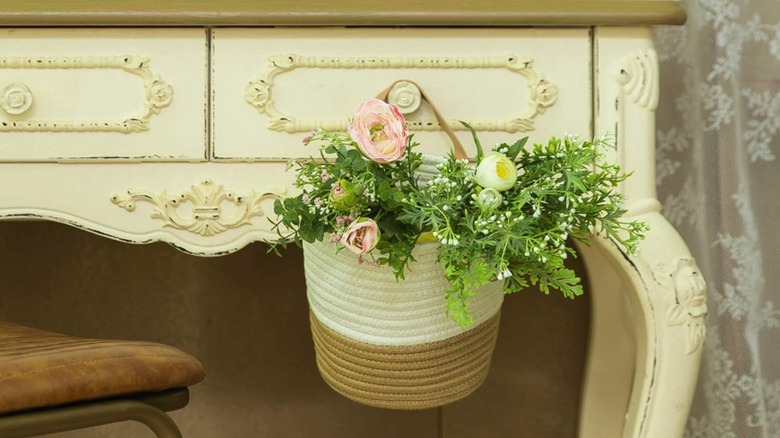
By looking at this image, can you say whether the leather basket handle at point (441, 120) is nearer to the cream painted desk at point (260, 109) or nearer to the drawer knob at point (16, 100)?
the cream painted desk at point (260, 109)

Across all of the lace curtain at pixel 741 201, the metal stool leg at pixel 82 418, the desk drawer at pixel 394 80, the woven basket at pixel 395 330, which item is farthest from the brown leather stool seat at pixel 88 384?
the lace curtain at pixel 741 201

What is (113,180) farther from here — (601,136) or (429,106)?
(601,136)

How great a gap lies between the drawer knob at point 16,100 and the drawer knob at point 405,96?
0.40 m

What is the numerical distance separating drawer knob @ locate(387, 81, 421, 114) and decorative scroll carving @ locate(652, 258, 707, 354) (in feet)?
1.05

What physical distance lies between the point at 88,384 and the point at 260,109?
1.15 ft

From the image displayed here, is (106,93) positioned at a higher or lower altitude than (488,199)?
higher

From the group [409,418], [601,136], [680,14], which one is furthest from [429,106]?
[409,418]

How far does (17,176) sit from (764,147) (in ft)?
2.93

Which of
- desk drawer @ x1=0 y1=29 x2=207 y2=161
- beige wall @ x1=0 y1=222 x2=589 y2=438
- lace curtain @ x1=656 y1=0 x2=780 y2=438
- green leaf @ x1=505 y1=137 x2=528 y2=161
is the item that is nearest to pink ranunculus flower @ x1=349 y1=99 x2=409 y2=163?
green leaf @ x1=505 y1=137 x2=528 y2=161

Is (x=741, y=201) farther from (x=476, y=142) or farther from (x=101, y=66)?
(x=101, y=66)

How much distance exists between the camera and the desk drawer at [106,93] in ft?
2.69

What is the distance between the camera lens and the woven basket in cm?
74

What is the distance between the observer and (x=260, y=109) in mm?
823

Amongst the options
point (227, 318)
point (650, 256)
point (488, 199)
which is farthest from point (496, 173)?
point (227, 318)
